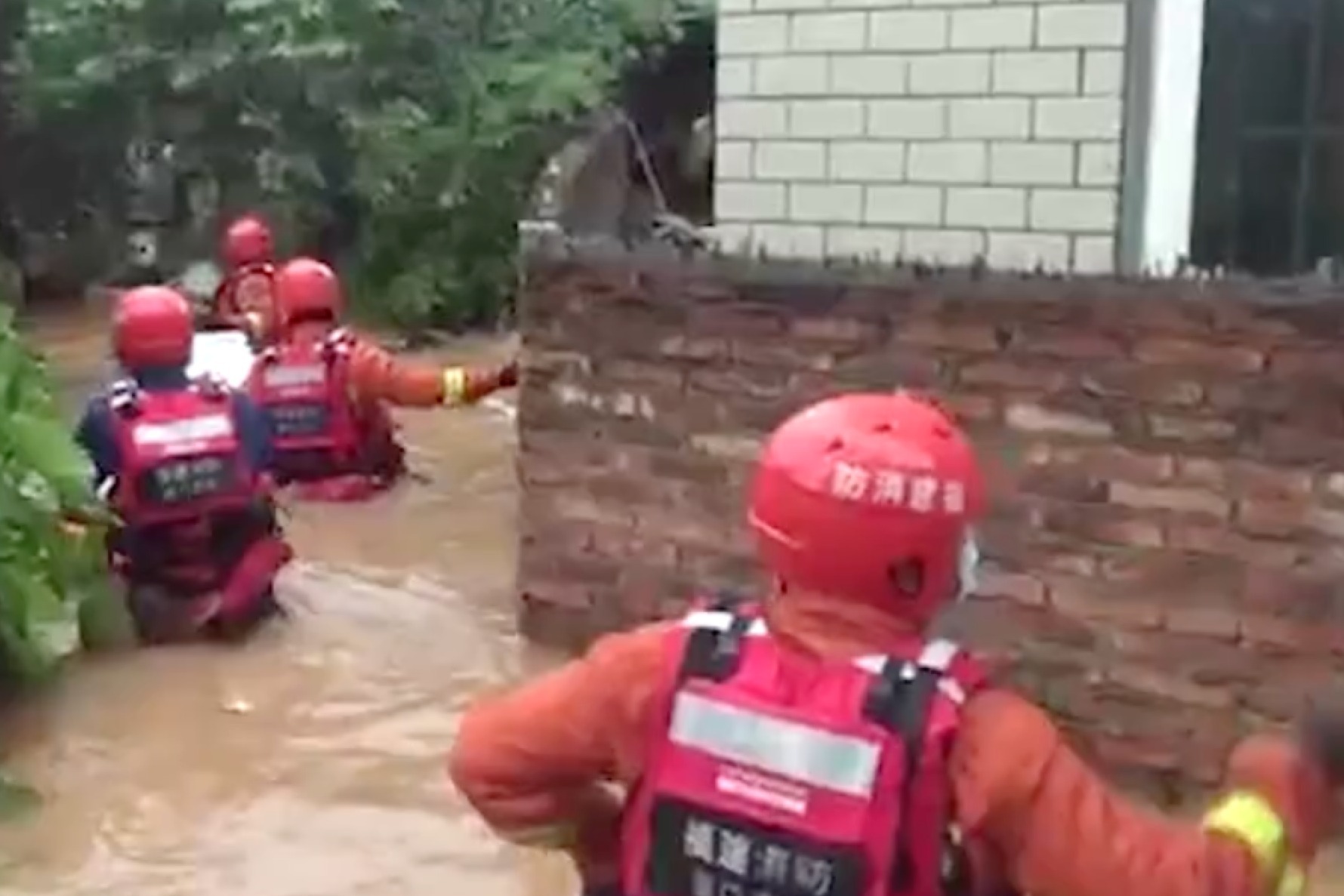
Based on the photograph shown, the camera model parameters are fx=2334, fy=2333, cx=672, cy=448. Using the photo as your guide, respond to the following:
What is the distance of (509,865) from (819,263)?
1.95 metres

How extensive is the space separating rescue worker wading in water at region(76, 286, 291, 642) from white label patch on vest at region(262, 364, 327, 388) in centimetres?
196

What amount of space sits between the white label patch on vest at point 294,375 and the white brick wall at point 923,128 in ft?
9.35

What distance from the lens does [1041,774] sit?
106 inches

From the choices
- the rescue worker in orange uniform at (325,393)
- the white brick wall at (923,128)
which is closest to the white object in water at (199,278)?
the rescue worker in orange uniform at (325,393)

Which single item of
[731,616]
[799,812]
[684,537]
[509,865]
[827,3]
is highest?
[827,3]

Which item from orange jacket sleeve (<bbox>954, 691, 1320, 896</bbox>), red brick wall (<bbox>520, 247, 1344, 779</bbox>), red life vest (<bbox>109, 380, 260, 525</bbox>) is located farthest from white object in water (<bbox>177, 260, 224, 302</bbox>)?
orange jacket sleeve (<bbox>954, 691, 1320, 896</bbox>)

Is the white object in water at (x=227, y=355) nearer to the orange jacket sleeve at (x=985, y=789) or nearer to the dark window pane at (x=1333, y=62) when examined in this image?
the dark window pane at (x=1333, y=62)

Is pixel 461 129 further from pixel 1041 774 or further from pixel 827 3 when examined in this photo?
pixel 1041 774

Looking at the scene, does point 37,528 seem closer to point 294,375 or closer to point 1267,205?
point 294,375

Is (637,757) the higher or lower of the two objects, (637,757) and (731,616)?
the lower

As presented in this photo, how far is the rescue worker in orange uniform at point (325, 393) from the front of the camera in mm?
10023

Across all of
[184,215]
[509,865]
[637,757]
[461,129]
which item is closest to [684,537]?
[509,865]

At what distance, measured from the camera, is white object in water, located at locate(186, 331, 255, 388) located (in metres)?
10.3

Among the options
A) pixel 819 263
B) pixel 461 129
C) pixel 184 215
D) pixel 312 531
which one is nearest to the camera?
pixel 819 263
